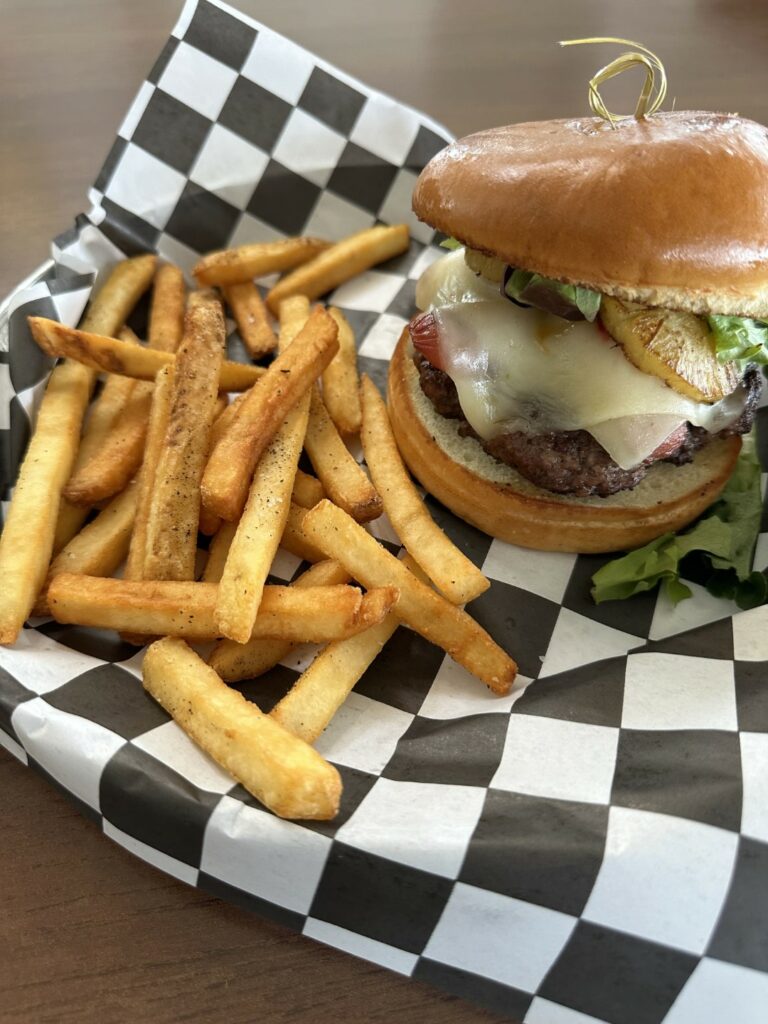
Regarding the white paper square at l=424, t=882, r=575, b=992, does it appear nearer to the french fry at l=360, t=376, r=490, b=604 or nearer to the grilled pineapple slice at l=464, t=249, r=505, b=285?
the french fry at l=360, t=376, r=490, b=604

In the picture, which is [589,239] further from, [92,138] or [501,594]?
[92,138]

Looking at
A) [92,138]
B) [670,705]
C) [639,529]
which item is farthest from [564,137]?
[92,138]

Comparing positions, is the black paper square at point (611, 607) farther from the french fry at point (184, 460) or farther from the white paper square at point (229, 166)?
the white paper square at point (229, 166)

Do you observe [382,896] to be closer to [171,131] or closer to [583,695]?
[583,695]

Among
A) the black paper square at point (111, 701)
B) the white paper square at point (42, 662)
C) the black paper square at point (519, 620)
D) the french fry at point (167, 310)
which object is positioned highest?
the french fry at point (167, 310)

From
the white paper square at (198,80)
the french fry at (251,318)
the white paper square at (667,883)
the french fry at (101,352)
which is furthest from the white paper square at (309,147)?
the white paper square at (667,883)

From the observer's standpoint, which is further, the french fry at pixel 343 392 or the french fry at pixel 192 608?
the french fry at pixel 343 392
